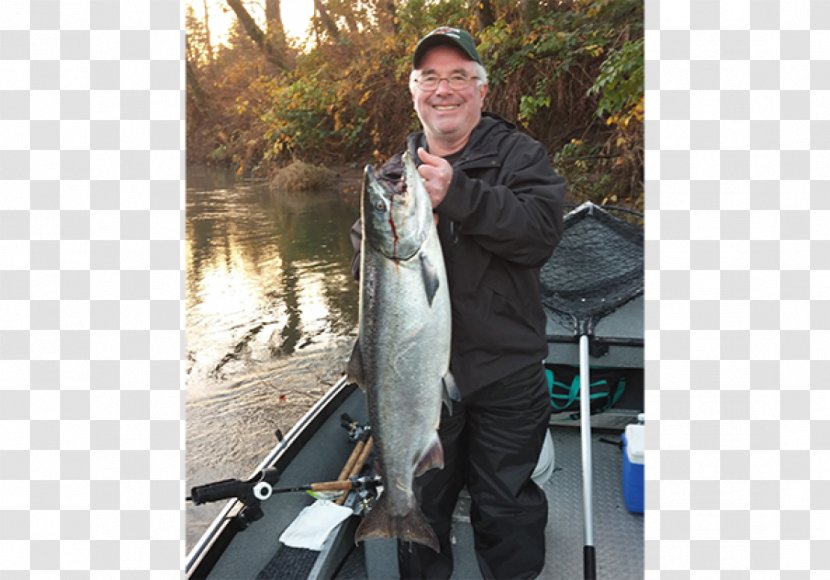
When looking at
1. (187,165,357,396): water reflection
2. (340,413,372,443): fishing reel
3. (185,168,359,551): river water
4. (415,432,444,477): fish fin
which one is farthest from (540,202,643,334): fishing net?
(187,165,357,396): water reflection

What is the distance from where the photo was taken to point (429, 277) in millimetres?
2166

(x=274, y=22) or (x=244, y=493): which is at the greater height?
(x=274, y=22)

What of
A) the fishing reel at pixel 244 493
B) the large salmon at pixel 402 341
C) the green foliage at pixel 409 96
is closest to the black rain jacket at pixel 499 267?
the large salmon at pixel 402 341

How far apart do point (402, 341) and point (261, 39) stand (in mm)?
25073

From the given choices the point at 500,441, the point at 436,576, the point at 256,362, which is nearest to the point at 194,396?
the point at 256,362

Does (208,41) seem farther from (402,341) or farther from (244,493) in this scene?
(402,341)

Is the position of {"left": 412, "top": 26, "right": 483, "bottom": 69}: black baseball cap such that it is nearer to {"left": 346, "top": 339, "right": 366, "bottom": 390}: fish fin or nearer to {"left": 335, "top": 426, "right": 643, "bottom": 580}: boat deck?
{"left": 346, "top": 339, "right": 366, "bottom": 390}: fish fin

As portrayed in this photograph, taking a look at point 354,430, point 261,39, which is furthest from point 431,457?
point 261,39

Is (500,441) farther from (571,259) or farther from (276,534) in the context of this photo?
(571,259)

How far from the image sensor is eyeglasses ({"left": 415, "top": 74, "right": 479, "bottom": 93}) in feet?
8.20

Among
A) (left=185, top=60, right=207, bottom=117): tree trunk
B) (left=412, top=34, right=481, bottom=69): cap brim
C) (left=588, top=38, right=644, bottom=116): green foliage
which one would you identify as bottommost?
(left=412, top=34, right=481, bottom=69): cap brim

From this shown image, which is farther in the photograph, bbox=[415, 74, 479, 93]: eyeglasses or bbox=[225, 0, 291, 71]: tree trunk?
bbox=[225, 0, 291, 71]: tree trunk

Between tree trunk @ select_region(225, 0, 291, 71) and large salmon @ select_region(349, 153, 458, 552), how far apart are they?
24058mm

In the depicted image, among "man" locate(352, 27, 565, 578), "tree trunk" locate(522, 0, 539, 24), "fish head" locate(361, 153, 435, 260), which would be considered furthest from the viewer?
"tree trunk" locate(522, 0, 539, 24)
